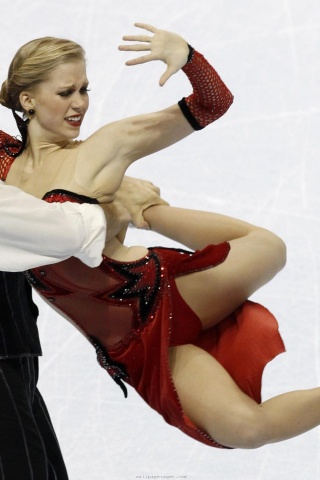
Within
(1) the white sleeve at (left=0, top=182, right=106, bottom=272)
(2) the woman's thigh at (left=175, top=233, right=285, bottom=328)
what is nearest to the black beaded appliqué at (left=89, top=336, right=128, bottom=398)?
(2) the woman's thigh at (left=175, top=233, right=285, bottom=328)

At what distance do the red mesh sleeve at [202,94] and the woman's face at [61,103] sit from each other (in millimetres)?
342

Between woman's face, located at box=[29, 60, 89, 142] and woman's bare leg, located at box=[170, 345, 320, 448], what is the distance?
85cm

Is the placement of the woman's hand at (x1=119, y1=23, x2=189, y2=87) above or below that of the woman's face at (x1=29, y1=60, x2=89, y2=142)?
above

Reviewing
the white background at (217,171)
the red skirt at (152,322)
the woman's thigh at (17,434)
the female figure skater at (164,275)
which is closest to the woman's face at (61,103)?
the female figure skater at (164,275)

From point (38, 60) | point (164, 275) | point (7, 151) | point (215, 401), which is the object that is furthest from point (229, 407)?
point (38, 60)

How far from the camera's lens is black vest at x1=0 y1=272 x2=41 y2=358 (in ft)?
12.2

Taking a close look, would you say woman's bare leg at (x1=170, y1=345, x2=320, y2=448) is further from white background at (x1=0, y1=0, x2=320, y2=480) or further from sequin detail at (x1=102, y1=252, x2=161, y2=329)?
white background at (x1=0, y1=0, x2=320, y2=480)

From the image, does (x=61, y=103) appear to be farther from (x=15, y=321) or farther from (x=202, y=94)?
(x=15, y=321)

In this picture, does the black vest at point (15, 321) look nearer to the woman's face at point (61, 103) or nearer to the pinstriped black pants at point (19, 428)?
the pinstriped black pants at point (19, 428)

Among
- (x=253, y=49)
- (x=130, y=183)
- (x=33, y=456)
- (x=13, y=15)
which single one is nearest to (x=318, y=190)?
(x=253, y=49)

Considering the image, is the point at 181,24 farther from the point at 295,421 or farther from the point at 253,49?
the point at 295,421

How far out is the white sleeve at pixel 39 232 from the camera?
136 inches

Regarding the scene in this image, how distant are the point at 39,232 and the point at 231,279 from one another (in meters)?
0.96

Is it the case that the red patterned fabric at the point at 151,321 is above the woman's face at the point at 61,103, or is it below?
below
